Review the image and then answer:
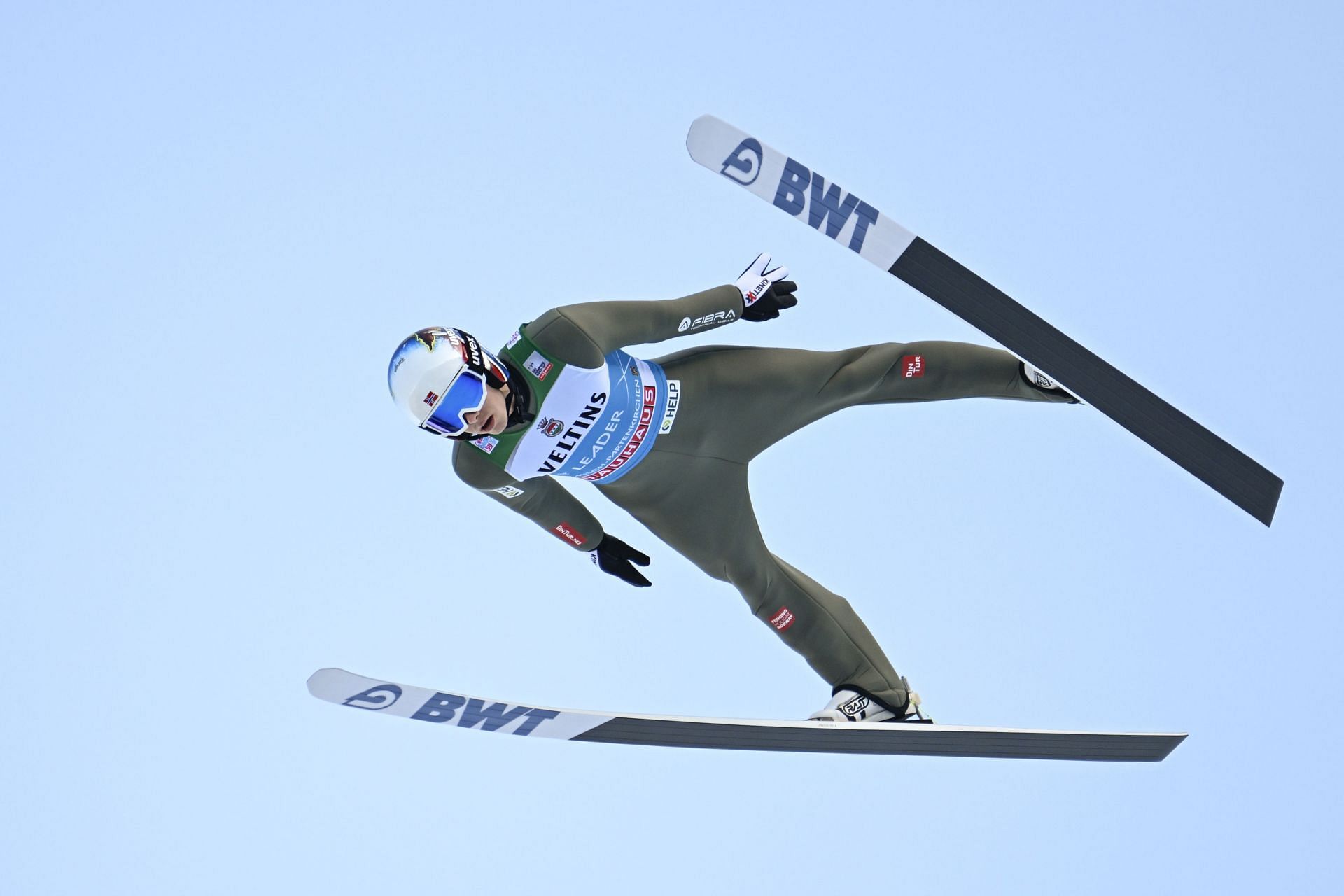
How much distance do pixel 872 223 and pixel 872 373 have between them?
2.46ft

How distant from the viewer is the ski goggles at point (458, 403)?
128 inches

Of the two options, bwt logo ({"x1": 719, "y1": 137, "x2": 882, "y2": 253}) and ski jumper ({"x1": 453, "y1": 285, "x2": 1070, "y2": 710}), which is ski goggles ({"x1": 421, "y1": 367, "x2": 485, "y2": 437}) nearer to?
ski jumper ({"x1": 453, "y1": 285, "x2": 1070, "y2": 710})

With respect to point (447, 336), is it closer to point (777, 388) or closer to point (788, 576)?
point (777, 388)

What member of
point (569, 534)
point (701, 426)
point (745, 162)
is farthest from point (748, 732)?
point (745, 162)

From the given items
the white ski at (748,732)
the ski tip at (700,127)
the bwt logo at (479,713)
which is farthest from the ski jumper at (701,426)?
the ski tip at (700,127)

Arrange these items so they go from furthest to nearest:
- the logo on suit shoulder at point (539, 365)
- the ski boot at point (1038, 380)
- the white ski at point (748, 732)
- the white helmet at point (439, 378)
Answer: the ski boot at point (1038, 380) < the white ski at point (748, 732) < the logo on suit shoulder at point (539, 365) < the white helmet at point (439, 378)

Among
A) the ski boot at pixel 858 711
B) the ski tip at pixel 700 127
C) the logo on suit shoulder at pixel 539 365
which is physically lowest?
the ski boot at pixel 858 711

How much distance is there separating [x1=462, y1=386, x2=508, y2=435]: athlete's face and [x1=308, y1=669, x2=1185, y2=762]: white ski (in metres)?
0.68

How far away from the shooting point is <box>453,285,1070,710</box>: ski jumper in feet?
11.3

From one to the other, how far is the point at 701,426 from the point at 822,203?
2.71ft

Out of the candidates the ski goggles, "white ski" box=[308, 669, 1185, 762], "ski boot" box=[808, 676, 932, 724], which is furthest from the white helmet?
"ski boot" box=[808, 676, 932, 724]

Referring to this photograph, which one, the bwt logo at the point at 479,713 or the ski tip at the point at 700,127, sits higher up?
the ski tip at the point at 700,127

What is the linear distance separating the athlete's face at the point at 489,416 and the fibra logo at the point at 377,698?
68 centimetres

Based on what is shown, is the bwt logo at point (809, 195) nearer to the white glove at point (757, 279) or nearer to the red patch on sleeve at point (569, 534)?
the white glove at point (757, 279)
